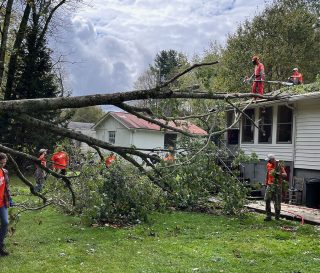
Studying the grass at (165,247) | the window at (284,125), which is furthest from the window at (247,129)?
the grass at (165,247)

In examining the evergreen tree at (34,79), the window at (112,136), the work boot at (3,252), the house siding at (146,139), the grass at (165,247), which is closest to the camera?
the grass at (165,247)

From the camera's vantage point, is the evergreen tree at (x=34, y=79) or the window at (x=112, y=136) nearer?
the evergreen tree at (x=34, y=79)

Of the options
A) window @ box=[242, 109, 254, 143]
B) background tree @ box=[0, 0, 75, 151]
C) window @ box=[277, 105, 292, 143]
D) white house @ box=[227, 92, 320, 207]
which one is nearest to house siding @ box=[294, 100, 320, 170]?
white house @ box=[227, 92, 320, 207]

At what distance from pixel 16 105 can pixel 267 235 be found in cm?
854

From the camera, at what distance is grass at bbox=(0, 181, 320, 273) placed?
779cm

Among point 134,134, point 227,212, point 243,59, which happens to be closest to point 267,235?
point 227,212

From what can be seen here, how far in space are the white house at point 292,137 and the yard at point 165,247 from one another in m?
4.90

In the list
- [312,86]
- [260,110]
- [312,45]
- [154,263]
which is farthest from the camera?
[312,45]

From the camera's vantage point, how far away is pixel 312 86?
53.9ft

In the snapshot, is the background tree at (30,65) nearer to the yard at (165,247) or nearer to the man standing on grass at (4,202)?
the yard at (165,247)

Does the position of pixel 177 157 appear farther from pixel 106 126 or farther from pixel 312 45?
pixel 106 126

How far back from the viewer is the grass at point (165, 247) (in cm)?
779

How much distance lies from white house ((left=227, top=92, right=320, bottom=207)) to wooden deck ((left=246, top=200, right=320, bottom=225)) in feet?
2.73

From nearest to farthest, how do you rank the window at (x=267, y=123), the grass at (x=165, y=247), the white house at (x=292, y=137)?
the grass at (x=165, y=247), the white house at (x=292, y=137), the window at (x=267, y=123)
